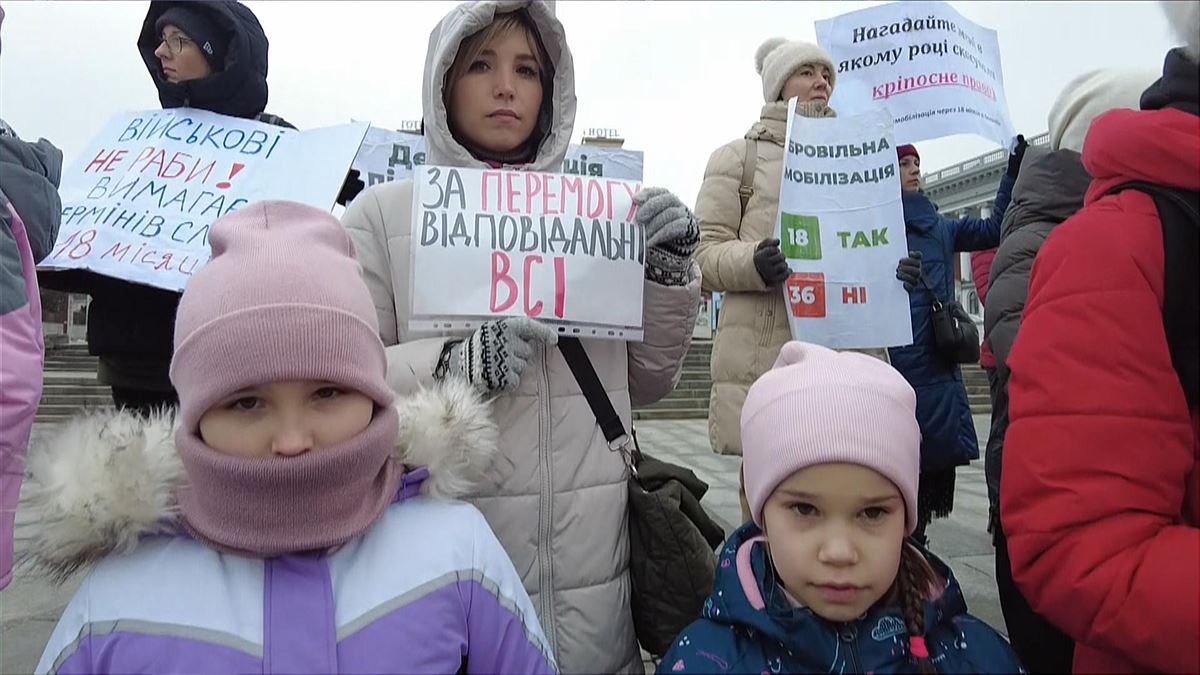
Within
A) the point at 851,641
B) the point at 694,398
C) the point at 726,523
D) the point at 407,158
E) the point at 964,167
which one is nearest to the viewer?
the point at 851,641

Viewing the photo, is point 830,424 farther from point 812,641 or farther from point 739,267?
point 739,267

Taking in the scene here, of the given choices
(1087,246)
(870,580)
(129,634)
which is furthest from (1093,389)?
(129,634)

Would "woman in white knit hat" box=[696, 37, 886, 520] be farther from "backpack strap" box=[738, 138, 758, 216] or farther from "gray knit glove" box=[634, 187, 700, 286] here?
"gray knit glove" box=[634, 187, 700, 286]

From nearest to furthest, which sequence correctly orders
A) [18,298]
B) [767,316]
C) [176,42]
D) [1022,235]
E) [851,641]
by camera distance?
[851,641], [18,298], [1022,235], [176,42], [767,316]

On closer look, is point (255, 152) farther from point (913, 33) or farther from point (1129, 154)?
point (913, 33)

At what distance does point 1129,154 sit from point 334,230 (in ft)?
4.19

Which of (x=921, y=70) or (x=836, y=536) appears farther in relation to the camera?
(x=921, y=70)

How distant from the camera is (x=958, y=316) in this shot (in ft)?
9.68

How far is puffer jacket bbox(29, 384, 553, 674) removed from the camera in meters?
1.16

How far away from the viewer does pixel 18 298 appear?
1.43 m

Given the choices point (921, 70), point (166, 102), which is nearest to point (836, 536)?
point (166, 102)

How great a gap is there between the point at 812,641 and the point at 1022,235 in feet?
3.72

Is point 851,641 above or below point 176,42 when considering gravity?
below

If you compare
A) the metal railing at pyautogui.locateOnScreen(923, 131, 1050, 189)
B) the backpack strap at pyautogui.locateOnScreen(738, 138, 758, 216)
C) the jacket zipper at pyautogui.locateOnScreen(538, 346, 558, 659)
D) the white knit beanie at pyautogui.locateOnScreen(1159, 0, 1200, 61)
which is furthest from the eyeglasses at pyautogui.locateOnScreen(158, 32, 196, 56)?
the metal railing at pyautogui.locateOnScreen(923, 131, 1050, 189)
